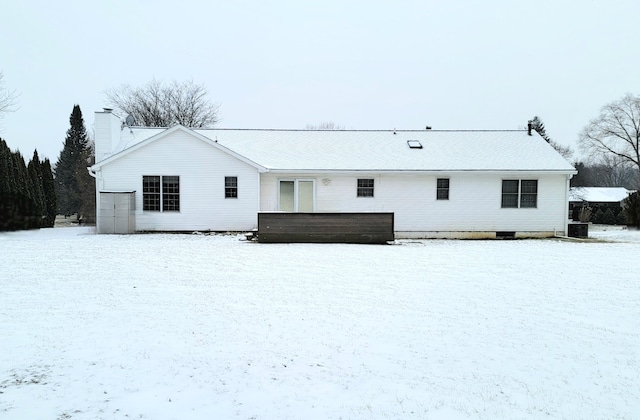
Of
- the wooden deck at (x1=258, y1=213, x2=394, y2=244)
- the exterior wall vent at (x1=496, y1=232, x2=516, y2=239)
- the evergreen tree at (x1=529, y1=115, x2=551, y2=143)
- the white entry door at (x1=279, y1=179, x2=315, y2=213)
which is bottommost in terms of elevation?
the exterior wall vent at (x1=496, y1=232, x2=516, y2=239)

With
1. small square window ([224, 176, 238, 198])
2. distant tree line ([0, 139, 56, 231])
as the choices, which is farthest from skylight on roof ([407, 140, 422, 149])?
distant tree line ([0, 139, 56, 231])

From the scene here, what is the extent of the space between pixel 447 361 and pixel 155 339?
3.32 meters

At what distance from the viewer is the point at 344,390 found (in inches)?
171

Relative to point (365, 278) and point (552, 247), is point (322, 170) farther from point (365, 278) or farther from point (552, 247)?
point (365, 278)

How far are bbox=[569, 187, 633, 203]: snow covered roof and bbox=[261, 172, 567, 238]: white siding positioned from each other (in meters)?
36.3

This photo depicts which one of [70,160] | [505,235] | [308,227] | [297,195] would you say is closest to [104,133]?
[297,195]

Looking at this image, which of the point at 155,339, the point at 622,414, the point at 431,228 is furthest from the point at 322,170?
the point at 622,414

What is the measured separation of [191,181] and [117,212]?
297 cm

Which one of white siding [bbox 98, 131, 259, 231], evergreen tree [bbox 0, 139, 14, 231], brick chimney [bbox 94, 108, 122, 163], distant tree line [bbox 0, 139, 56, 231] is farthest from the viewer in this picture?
distant tree line [bbox 0, 139, 56, 231]

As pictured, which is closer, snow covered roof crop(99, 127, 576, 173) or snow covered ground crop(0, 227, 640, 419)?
snow covered ground crop(0, 227, 640, 419)

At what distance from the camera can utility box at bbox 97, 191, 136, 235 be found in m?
17.9

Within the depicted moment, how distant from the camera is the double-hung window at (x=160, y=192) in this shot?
1841 centimetres

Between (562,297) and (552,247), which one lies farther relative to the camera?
(552,247)

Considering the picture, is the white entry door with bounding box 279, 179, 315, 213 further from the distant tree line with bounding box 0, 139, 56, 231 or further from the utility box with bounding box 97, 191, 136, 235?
the distant tree line with bounding box 0, 139, 56, 231
